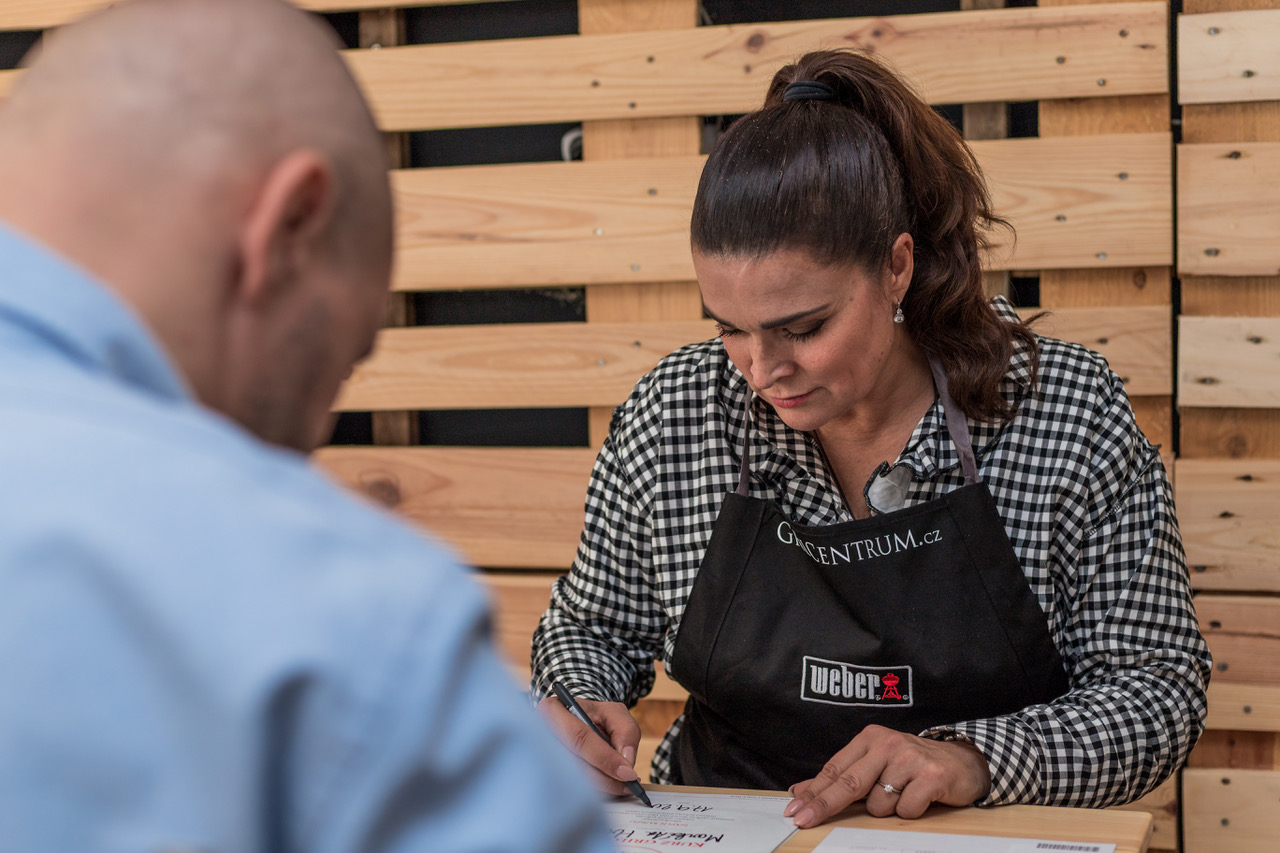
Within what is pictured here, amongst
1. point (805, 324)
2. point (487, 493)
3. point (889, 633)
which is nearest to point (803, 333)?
point (805, 324)

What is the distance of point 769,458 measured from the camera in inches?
66.6

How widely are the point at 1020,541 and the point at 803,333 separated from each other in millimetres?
400

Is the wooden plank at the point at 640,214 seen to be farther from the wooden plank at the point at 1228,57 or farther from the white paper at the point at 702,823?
the white paper at the point at 702,823

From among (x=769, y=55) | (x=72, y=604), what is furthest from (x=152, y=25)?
(x=769, y=55)

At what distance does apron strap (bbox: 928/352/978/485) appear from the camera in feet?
5.22

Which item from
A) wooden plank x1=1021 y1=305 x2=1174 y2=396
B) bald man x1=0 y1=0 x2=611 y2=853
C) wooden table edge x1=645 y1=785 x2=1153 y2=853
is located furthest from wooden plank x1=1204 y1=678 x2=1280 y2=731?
bald man x1=0 y1=0 x2=611 y2=853

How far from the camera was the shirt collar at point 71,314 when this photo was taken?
445mm

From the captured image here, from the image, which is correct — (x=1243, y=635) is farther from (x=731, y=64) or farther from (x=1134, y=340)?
(x=731, y=64)

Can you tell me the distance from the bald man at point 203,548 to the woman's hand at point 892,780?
83cm

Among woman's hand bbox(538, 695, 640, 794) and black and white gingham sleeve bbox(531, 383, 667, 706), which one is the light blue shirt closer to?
woman's hand bbox(538, 695, 640, 794)

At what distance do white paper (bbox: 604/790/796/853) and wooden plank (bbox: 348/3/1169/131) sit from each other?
1.32 m

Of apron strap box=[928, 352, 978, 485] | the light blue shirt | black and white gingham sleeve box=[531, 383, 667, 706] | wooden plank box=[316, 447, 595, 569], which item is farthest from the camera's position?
wooden plank box=[316, 447, 595, 569]

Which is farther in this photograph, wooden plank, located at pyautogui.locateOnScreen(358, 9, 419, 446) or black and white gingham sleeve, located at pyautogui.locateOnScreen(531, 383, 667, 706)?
wooden plank, located at pyautogui.locateOnScreen(358, 9, 419, 446)

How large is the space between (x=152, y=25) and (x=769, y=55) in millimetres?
1746
